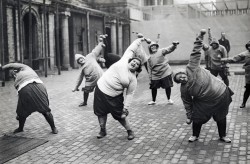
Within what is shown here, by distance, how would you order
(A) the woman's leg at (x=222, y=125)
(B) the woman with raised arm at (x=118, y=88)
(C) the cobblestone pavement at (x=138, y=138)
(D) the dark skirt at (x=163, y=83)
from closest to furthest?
(C) the cobblestone pavement at (x=138, y=138)
(A) the woman's leg at (x=222, y=125)
(B) the woman with raised arm at (x=118, y=88)
(D) the dark skirt at (x=163, y=83)

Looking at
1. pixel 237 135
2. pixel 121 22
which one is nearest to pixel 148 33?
pixel 121 22

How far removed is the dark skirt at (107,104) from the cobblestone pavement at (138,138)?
0.51m

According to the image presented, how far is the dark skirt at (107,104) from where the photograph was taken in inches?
241

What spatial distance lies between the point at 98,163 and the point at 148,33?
86.7 feet

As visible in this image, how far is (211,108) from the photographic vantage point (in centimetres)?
554

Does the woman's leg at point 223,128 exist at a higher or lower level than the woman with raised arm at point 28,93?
lower

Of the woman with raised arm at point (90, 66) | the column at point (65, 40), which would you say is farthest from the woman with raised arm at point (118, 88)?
the column at point (65, 40)

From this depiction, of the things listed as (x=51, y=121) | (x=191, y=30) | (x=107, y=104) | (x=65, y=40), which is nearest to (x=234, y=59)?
(x=107, y=104)

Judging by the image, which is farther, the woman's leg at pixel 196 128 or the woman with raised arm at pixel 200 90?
the woman's leg at pixel 196 128

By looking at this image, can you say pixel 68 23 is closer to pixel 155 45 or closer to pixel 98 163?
pixel 155 45

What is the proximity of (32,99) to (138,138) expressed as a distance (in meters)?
2.09

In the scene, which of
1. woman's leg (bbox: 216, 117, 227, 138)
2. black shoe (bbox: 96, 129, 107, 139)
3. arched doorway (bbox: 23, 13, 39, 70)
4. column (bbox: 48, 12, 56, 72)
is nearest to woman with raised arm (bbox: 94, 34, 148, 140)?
black shoe (bbox: 96, 129, 107, 139)

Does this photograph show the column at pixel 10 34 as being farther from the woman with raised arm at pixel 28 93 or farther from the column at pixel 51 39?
the woman with raised arm at pixel 28 93

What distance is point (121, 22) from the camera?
1277 inches
